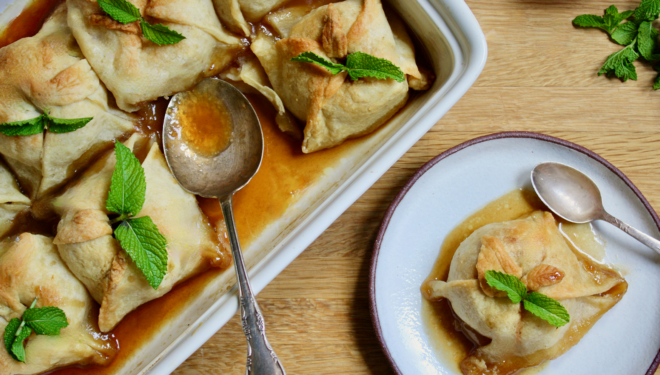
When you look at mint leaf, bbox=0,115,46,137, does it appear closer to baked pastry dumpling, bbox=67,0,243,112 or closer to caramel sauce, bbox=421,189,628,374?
baked pastry dumpling, bbox=67,0,243,112

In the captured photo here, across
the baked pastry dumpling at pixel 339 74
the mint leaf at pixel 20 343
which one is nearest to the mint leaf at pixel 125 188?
the mint leaf at pixel 20 343

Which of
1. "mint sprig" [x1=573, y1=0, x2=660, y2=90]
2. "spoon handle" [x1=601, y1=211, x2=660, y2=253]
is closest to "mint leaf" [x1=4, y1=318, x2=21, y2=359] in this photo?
"spoon handle" [x1=601, y1=211, x2=660, y2=253]

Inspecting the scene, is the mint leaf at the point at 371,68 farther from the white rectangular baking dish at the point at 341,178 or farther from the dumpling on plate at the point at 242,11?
the dumpling on plate at the point at 242,11

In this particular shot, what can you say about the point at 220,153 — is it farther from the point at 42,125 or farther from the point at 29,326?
the point at 29,326

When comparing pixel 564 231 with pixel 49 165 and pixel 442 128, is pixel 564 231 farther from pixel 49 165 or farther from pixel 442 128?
pixel 49 165

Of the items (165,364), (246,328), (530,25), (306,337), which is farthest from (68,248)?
(530,25)
